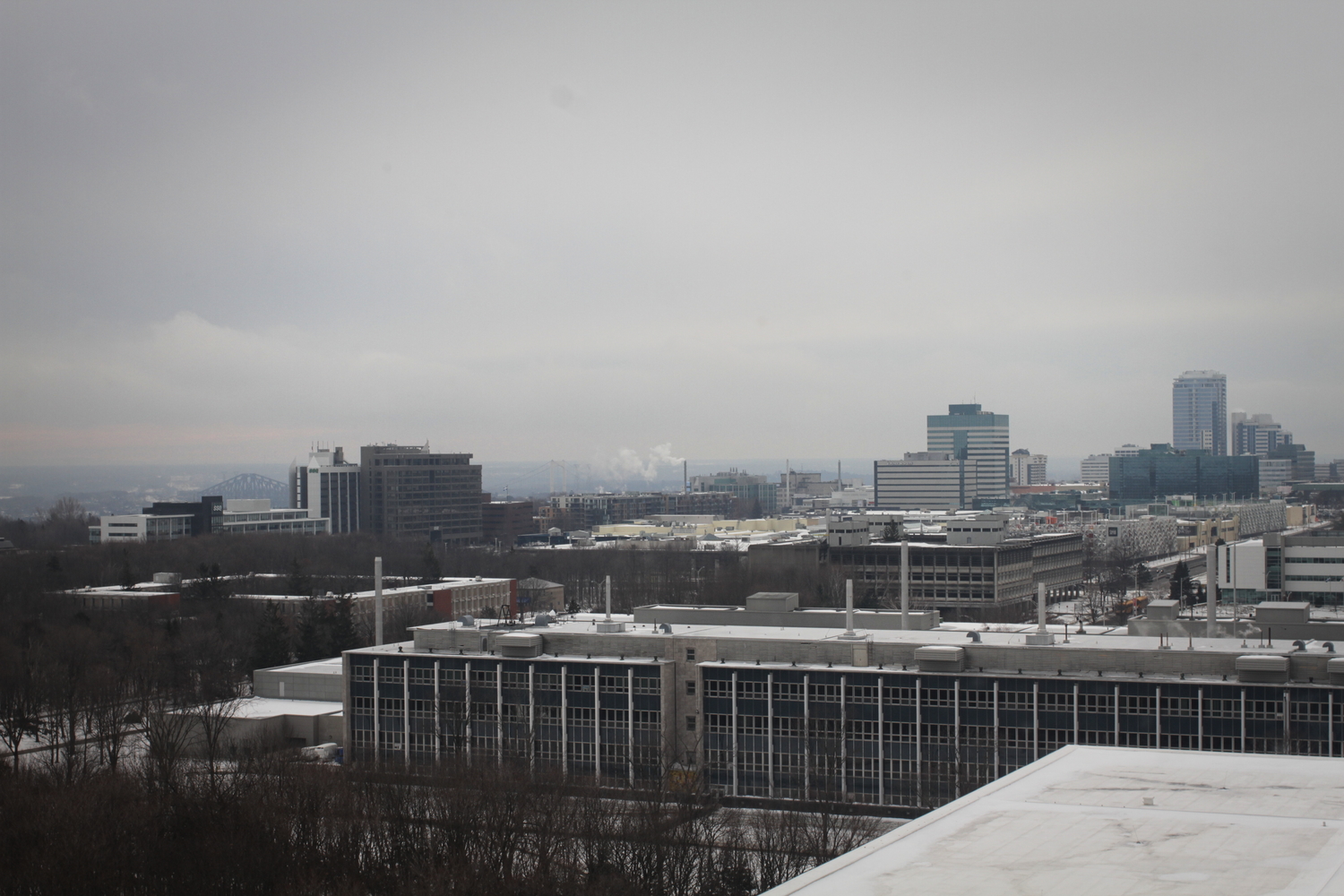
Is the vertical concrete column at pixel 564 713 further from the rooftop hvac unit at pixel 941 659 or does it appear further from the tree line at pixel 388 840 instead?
the rooftop hvac unit at pixel 941 659

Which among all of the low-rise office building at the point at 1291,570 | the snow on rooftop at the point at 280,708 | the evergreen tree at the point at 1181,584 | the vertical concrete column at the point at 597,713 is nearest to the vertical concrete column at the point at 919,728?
the vertical concrete column at the point at 597,713

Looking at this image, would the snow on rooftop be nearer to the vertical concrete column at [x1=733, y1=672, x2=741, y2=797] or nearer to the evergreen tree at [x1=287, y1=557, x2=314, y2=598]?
the vertical concrete column at [x1=733, y1=672, x2=741, y2=797]

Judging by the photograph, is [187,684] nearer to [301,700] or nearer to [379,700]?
[301,700]

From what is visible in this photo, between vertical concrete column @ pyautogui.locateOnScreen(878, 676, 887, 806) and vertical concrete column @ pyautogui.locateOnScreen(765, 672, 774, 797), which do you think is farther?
vertical concrete column @ pyautogui.locateOnScreen(765, 672, 774, 797)

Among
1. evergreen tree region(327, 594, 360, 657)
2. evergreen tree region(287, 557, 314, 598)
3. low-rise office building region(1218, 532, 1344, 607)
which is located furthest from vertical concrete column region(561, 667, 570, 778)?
low-rise office building region(1218, 532, 1344, 607)

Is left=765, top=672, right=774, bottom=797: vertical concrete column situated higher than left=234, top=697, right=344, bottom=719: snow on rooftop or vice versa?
left=765, top=672, right=774, bottom=797: vertical concrete column

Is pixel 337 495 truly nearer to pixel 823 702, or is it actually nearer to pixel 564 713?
pixel 564 713

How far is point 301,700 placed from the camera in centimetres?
5009

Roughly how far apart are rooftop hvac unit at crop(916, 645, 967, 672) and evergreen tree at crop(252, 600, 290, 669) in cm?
3159

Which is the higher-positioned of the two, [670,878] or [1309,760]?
[1309,760]

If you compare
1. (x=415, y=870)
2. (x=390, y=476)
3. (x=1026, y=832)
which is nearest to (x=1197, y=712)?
(x=1026, y=832)

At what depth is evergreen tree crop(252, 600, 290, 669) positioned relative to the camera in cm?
5728

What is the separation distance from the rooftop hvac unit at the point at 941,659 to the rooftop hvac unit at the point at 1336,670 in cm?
845

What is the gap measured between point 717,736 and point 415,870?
1421cm
